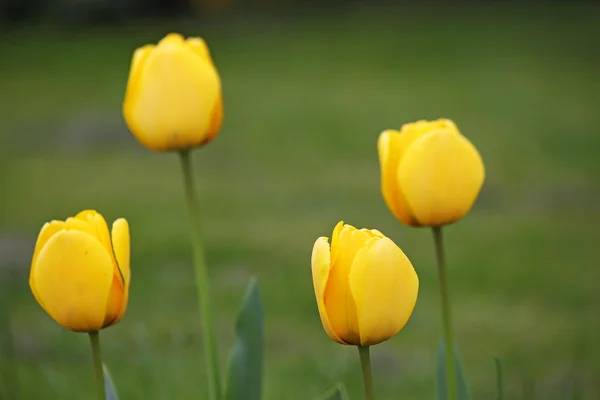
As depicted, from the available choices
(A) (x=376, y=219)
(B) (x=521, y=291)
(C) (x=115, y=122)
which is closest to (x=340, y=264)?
(B) (x=521, y=291)

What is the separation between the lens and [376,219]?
17.0 feet

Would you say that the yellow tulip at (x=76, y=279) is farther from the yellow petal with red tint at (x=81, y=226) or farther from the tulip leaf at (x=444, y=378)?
the tulip leaf at (x=444, y=378)

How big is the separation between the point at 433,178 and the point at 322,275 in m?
0.26

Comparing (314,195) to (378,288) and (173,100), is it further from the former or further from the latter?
(378,288)

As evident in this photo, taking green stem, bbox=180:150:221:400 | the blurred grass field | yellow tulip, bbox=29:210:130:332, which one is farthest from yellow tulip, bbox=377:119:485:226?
the blurred grass field

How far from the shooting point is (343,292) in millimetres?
1186

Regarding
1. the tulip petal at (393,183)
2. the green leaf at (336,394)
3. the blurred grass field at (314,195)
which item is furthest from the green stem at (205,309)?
the blurred grass field at (314,195)

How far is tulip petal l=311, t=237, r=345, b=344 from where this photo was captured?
46.8 inches

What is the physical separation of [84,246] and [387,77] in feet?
28.1

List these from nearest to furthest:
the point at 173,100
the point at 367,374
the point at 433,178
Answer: the point at 367,374
the point at 433,178
the point at 173,100

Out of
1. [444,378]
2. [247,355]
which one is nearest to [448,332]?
[444,378]

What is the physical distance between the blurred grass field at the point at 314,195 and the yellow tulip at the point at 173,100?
0.76 metres

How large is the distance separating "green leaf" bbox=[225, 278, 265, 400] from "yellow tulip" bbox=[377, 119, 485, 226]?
331mm

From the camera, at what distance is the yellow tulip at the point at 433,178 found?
1.37 metres
